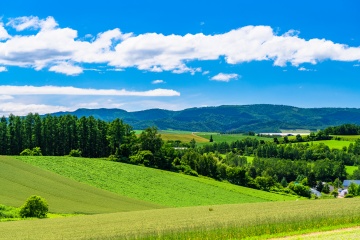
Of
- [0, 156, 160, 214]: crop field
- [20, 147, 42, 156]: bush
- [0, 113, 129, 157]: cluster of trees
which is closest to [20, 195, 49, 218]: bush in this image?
[0, 156, 160, 214]: crop field

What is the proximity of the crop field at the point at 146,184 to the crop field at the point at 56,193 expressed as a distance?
477cm

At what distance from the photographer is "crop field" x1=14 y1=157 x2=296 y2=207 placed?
8975cm

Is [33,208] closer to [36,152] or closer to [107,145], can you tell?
[36,152]

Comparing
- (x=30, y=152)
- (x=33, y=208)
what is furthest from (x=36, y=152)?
(x=33, y=208)

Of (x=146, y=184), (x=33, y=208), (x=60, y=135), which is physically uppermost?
(x=60, y=135)

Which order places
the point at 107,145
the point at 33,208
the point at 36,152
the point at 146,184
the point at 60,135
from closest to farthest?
the point at 33,208 → the point at 146,184 → the point at 36,152 → the point at 60,135 → the point at 107,145

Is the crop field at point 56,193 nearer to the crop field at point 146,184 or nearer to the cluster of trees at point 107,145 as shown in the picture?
the crop field at point 146,184

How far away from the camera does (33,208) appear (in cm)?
5806

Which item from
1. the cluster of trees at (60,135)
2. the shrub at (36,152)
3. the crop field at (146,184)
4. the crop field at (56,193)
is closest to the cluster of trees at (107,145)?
the cluster of trees at (60,135)

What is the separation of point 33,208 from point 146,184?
44.7 metres

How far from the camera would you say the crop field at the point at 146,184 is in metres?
89.8

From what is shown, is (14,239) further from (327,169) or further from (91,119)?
(327,169)

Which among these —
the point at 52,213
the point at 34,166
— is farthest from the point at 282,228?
the point at 34,166

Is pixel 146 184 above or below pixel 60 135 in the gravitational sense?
below
